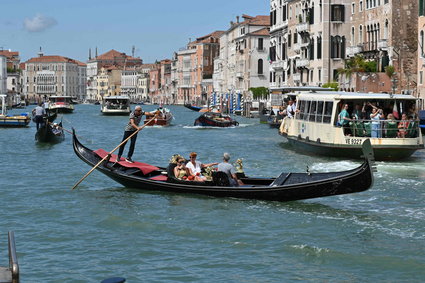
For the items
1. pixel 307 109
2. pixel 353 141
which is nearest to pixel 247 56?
pixel 307 109

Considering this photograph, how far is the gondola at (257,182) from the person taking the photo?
9867mm

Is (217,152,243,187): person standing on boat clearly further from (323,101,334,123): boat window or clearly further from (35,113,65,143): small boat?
(35,113,65,143): small boat

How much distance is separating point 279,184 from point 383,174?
4016 millimetres

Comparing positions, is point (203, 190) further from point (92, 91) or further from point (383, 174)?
point (92, 91)

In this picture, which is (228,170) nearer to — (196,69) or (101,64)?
(196,69)

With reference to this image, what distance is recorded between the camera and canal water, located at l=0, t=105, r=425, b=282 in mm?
7566

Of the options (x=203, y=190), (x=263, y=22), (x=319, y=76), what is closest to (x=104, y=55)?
(x=263, y=22)

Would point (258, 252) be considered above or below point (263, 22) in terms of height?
below

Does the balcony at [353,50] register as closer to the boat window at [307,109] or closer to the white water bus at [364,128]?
the boat window at [307,109]

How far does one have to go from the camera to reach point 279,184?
34.8 ft

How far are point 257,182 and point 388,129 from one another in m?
5.00

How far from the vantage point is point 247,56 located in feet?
189

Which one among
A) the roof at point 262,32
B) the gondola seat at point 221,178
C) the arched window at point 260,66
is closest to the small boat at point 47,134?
the gondola seat at point 221,178

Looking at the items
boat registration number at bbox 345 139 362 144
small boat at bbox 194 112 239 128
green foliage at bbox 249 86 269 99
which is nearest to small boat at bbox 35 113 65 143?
boat registration number at bbox 345 139 362 144
